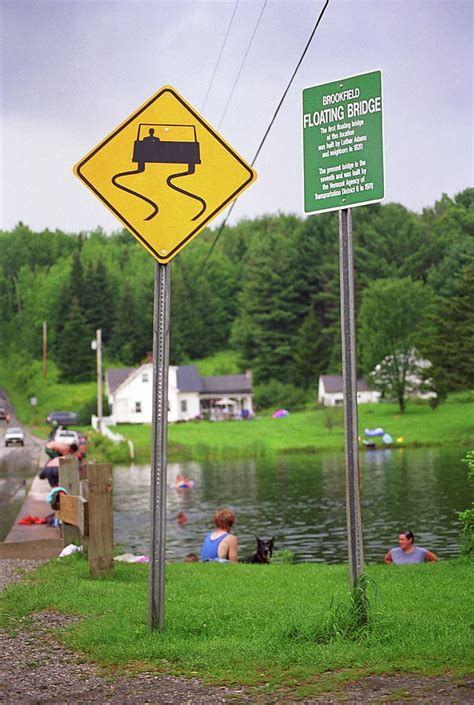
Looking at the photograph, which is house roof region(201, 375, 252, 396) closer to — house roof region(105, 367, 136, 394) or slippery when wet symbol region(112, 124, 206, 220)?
house roof region(105, 367, 136, 394)

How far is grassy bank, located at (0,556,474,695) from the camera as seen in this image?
20.9 feet

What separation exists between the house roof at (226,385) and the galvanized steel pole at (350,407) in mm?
90862

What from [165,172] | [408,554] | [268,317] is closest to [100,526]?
[165,172]

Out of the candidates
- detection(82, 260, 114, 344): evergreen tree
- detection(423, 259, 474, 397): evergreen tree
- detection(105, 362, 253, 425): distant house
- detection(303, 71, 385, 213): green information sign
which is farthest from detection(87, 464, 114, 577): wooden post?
detection(82, 260, 114, 344): evergreen tree

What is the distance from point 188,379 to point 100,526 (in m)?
86.3

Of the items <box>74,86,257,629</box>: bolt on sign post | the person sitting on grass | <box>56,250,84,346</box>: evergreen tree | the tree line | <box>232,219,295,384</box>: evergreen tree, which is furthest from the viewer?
<box>56,250,84,346</box>: evergreen tree

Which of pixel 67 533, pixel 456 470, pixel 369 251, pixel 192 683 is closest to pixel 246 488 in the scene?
pixel 456 470

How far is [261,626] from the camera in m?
7.83

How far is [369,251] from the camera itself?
104 m

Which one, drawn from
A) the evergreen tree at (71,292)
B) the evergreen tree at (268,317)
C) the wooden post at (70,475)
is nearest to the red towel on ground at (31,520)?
the wooden post at (70,475)

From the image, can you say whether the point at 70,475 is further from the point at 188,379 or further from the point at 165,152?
the point at 188,379

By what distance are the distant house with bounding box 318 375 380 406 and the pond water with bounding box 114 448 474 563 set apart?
38122 millimetres

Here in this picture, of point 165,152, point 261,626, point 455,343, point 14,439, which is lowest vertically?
point 14,439

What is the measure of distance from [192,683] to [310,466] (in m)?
48.6
